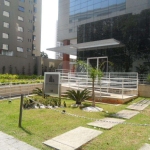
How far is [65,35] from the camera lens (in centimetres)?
2503

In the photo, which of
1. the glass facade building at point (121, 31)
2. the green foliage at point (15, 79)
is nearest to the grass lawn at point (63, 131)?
the green foliage at point (15, 79)

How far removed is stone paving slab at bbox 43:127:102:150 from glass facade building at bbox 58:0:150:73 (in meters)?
11.1

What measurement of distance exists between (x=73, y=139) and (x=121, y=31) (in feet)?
44.8

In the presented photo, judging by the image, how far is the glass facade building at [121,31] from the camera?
14062 mm

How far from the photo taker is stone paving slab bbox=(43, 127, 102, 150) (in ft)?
11.9

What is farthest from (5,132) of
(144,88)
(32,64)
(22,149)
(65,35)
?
(32,64)

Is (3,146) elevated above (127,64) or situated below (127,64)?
below

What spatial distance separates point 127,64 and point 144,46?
2146 millimetres

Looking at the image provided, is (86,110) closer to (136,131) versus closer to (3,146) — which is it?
(136,131)

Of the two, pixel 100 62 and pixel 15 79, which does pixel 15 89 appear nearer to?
pixel 15 79

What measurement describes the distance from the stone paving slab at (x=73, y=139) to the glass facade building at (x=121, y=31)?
11.1 meters

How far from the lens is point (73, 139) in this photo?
3992mm

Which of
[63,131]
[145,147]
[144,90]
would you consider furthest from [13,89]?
[145,147]

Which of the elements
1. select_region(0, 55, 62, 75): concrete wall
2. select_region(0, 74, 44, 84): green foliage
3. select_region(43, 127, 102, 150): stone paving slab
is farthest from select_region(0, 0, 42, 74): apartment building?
select_region(43, 127, 102, 150): stone paving slab
